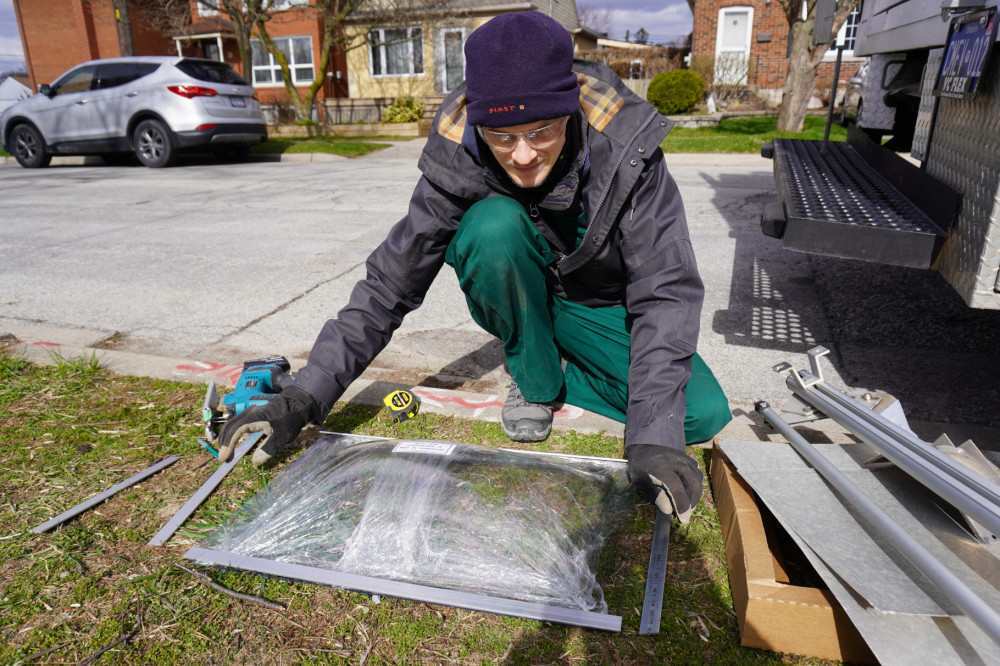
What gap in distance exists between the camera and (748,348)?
10.3ft

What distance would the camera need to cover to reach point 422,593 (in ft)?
5.08

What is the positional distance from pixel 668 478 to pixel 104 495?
1664mm

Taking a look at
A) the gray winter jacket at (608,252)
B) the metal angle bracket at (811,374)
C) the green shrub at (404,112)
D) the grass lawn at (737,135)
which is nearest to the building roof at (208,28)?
the green shrub at (404,112)

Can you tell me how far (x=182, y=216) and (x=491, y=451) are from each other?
5712 mm

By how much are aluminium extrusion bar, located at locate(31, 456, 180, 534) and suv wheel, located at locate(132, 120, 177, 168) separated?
1021 centimetres

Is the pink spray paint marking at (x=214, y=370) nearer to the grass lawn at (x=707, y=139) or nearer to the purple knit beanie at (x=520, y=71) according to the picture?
the purple knit beanie at (x=520, y=71)

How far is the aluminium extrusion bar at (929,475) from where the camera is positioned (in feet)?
4.12

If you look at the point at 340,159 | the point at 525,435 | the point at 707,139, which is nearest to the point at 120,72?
the point at 340,159

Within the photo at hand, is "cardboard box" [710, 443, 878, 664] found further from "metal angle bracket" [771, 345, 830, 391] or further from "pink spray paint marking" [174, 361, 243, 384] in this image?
"pink spray paint marking" [174, 361, 243, 384]


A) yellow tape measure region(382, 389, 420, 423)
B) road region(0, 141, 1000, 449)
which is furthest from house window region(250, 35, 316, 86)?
yellow tape measure region(382, 389, 420, 423)

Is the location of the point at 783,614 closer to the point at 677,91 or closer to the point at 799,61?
the point at 799,61

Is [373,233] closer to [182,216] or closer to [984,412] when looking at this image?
[182,216]

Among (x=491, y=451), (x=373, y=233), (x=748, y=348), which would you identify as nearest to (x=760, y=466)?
(x=491, y=451)

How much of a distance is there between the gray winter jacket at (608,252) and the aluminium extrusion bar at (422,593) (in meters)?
0.48
